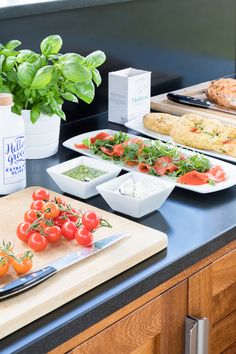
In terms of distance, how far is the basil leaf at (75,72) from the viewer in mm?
1556

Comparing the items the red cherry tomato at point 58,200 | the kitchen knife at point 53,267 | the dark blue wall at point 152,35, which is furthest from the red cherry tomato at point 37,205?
the dark blue wall at point 152,35

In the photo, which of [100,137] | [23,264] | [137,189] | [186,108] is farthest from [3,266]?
[186,108]

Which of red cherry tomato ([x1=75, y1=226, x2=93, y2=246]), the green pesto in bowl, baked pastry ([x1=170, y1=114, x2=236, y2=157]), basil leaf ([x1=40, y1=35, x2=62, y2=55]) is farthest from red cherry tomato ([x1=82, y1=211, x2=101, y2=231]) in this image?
baked pastry ([x1=170, y1=114, x2=236, y2=157])

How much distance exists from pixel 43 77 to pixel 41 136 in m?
0.24

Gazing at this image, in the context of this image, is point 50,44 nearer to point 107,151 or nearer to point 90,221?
point 107,151

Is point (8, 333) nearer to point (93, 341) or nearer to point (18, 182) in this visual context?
point (93, 341)

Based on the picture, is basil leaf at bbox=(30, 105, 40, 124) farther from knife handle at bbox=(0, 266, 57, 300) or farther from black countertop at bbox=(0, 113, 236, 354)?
knife handle at bbox=(0, 266, 57, 300)

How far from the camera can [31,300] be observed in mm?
1116

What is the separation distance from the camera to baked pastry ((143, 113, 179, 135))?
1.92 meters

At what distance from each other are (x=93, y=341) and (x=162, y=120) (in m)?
0.87

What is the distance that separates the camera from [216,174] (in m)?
1.62

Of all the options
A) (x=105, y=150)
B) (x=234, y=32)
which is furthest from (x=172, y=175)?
(x=234, y=32)

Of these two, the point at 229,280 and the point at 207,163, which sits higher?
the point at 207,163

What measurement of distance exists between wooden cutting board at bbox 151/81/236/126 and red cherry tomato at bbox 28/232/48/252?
0.86m
